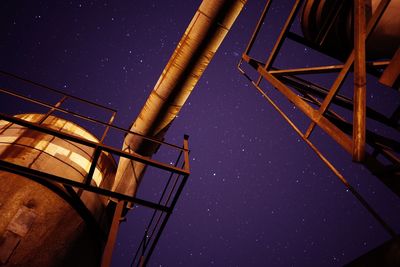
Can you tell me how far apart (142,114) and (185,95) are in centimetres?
124

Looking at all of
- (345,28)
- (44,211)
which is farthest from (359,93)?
(44,211)

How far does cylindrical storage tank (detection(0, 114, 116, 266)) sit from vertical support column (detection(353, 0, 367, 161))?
5.15m

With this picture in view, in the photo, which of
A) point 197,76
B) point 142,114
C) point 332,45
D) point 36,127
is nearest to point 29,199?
point 36,127

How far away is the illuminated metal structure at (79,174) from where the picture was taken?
3.89 m

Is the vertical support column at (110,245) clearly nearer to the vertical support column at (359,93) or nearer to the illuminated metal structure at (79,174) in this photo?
the illuminated metal structure at (79,174)

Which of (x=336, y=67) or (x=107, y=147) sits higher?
(x=336, y=67)

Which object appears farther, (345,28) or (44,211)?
(44,211)

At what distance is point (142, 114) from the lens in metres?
5.50

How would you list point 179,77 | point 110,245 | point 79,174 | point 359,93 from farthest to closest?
1. point 79,174
2. point 179,77
3. point 110,245
4. point 359,93

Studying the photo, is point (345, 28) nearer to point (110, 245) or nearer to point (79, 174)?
point (110, 245)

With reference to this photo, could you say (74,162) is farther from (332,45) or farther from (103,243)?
(332,45)

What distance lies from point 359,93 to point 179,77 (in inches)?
127

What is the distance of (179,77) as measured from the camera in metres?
4.67

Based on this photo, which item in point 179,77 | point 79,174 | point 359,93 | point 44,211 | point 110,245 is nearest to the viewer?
point 359,93
